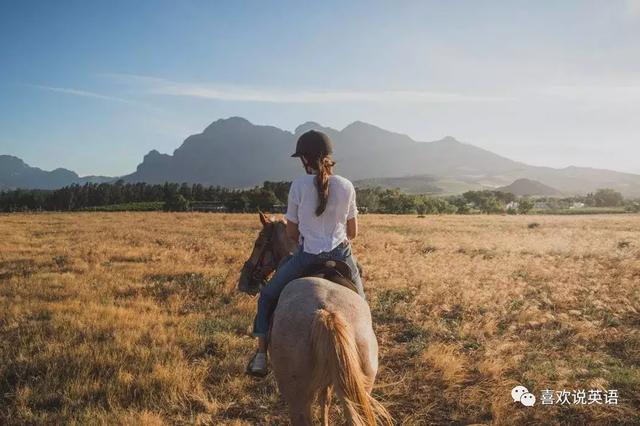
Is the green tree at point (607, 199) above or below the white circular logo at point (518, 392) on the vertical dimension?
above

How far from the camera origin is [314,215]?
5086 mm

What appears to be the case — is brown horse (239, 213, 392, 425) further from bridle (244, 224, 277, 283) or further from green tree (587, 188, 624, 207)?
green tree (587, 188, 624, 207)

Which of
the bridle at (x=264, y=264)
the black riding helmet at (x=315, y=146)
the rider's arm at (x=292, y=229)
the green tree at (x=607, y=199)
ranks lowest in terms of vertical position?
→ the bridle at (x=264, y=264)

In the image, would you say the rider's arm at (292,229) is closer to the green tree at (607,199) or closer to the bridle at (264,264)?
the bridle at (264,264)

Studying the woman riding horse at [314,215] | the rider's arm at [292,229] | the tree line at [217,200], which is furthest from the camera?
the tree line at [217,200]

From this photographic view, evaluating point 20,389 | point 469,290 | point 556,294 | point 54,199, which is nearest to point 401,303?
point 469,290

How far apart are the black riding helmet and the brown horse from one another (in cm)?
150

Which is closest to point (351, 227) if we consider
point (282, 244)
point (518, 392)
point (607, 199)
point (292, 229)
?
point (292, 229)

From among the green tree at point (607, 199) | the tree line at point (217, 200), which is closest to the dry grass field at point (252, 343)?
the tree line at point (217, 200)

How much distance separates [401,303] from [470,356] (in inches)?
140

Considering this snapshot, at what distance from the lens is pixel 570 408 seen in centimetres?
629

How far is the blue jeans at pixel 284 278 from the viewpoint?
5.10 metres

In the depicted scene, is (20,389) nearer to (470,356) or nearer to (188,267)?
(470,356)

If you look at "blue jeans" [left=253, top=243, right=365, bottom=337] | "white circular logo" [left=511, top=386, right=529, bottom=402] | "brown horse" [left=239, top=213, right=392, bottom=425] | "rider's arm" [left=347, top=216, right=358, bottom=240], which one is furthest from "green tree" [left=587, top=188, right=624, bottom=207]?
"brown horse" [left=239, top=213, right=392, bottom=425]
